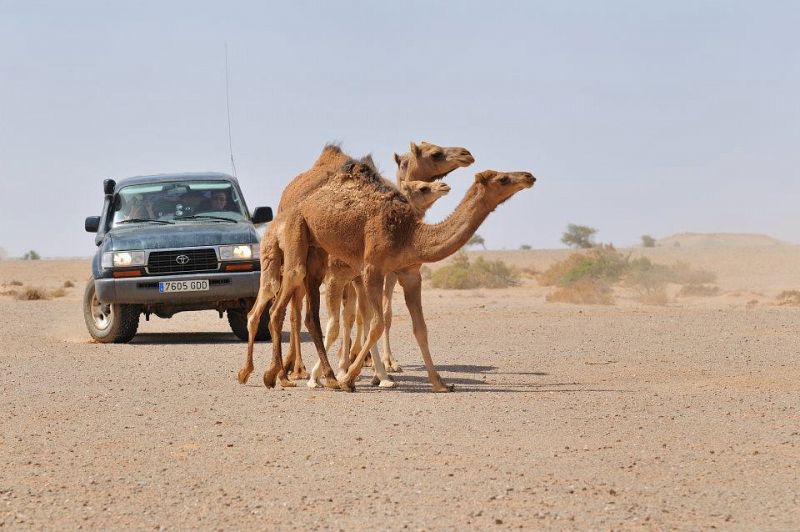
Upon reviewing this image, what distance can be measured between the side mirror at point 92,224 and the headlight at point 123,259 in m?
1.55

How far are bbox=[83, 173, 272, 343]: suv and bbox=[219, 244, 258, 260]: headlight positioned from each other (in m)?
0.01

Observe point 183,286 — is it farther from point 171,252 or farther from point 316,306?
point 316,306

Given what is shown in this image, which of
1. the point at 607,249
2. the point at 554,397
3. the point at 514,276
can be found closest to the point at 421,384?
the point at 554,397

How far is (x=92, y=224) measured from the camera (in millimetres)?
20109

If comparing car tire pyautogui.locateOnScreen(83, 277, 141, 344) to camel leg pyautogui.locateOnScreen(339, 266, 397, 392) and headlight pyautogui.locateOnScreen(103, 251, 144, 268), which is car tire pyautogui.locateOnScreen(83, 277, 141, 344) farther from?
camel leg pyautogui.locateOnScreen(339, 266, 397, 392)

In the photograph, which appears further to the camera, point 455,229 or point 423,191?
point 423,191

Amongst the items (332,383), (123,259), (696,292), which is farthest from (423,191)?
(696,292)

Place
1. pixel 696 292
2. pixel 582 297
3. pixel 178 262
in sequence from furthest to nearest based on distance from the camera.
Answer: pixel 696 292 → pixel 582 297 → pixel 178 262

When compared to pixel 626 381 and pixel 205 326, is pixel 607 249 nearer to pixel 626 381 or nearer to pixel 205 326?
pixel 205 326

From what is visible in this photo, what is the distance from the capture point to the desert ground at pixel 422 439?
750cm

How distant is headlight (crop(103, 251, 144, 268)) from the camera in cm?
1855

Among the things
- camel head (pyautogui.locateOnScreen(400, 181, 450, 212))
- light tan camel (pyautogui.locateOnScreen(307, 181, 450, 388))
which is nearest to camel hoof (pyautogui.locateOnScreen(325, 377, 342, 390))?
light tan camel (pyautogui.locateOnScreen(307, 181, 450, 388))

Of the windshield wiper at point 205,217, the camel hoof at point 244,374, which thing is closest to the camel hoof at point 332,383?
the camel hoof at point 244,374

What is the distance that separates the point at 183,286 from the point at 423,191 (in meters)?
5.07
